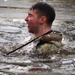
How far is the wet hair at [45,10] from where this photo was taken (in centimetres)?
816

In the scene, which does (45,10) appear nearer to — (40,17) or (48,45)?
(40,17)

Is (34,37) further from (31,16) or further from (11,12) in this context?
(11,12)

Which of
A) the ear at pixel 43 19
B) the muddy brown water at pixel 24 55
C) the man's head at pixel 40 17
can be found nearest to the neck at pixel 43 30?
the man's head at pixel 40 17

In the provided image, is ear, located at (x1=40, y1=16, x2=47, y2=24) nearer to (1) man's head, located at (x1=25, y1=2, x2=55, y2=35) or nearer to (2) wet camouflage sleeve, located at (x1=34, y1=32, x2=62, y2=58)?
(1) man's head, located at (x1=25, y1=2, x2=55, y2=35)

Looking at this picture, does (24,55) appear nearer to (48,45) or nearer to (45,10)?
(48,45)

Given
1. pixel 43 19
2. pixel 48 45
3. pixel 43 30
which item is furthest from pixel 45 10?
pixel 48 45

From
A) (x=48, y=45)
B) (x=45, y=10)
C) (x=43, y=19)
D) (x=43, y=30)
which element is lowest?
(x=48, y=45)

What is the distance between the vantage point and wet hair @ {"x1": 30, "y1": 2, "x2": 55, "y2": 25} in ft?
26.8

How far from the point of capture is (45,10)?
821 centimetres

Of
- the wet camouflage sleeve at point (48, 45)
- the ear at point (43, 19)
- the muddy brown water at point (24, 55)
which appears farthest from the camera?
the ear at point (43, 19)

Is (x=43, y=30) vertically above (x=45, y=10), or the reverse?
(x=45, y=10)

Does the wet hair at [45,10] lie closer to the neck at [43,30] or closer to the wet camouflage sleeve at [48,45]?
the neck at [43,30]

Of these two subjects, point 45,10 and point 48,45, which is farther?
point 45,10

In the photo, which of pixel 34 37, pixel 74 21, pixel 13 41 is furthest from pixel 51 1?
pixel 34 37
